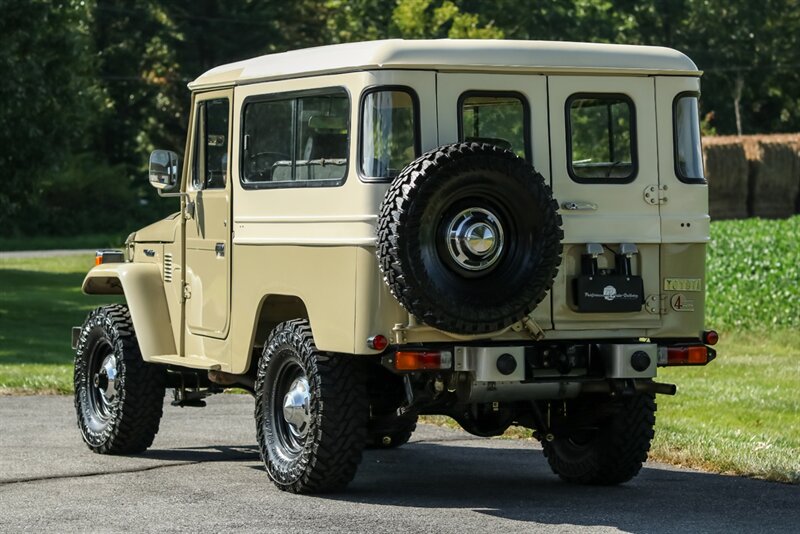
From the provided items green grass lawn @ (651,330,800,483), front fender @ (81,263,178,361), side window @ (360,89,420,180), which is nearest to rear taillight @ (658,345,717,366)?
green grass lawn @ (651,330,800,483)

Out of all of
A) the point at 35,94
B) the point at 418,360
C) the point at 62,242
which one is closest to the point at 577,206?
the point at 418,360

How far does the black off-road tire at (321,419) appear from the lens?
373 inches

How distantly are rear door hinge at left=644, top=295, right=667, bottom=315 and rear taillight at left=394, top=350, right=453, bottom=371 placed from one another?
1.43 meters

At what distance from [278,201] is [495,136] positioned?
1.42 metres

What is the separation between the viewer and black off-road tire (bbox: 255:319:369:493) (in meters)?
9.47

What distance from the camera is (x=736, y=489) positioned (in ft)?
33.1

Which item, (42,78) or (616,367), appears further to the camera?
(42,78)

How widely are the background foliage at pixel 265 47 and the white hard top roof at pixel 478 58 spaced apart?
43.0 metres

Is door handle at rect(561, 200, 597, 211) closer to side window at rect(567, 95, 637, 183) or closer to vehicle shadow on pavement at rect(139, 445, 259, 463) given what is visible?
→ side window at rect(567, 95, 637, 183)

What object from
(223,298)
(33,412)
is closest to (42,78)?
(33,412)

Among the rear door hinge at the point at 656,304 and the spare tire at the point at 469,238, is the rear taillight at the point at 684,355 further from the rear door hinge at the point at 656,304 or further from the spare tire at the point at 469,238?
the spare tire at the point at 469,238

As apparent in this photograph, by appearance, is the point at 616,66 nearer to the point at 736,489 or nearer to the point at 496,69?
the point at 496,69

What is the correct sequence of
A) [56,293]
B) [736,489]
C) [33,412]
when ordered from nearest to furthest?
1. [736,489]
2. [33,412]
3. [56,293]

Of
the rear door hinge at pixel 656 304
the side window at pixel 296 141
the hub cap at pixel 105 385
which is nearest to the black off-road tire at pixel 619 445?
the rear door hinge at pixel 656 304
